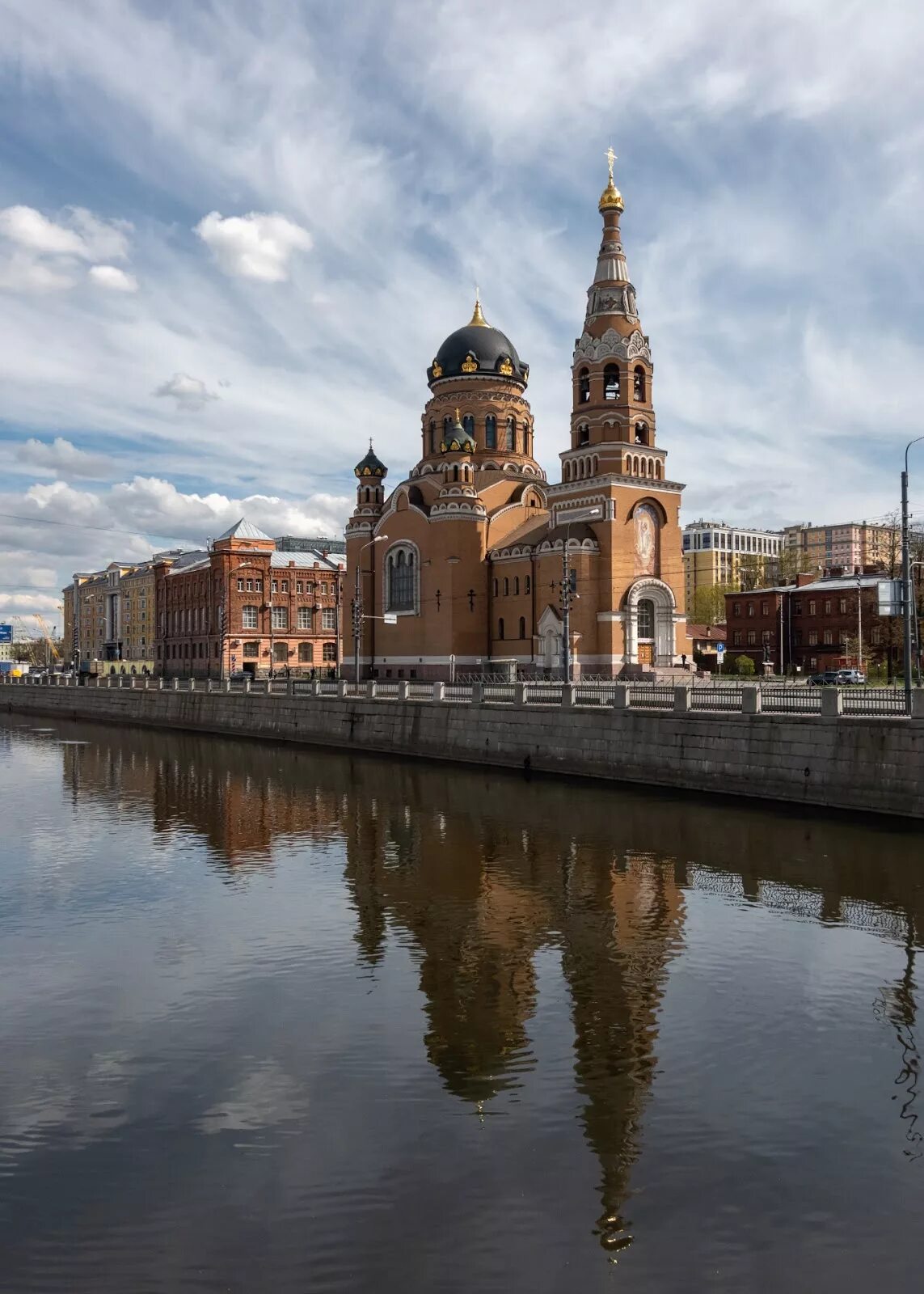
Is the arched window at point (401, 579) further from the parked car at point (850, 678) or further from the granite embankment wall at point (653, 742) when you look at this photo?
the parked car at point (850, 678)

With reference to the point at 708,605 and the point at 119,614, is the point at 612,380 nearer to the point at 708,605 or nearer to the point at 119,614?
the point at 708,605

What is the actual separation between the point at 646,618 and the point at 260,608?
44851 millimetres

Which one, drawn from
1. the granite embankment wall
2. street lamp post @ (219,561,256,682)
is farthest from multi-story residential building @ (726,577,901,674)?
street lamp post @ (219,561,256,682)

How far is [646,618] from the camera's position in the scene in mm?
57250

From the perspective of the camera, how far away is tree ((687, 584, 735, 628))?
393 feet

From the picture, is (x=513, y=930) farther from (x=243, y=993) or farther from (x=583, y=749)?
(x=583, y=749)

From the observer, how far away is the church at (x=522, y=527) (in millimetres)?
56188

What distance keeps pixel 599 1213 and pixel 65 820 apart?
75.9ft

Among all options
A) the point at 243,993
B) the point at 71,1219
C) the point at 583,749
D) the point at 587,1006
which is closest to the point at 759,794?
the point at 583,749

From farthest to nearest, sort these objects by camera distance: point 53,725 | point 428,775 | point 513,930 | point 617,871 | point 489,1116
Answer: point 53,725, point 428,775, point 617,871, point 513,930, point 489,1116

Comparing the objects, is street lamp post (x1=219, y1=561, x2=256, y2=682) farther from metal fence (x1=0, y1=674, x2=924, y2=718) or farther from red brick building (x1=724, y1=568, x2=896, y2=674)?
red brick building (x1=724, y1=568, x2=896, y2=674)

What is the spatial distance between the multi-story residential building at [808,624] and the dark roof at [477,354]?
89.3 feet

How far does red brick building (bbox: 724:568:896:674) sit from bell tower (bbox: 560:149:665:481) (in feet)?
75.1

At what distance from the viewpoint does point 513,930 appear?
16484mm
